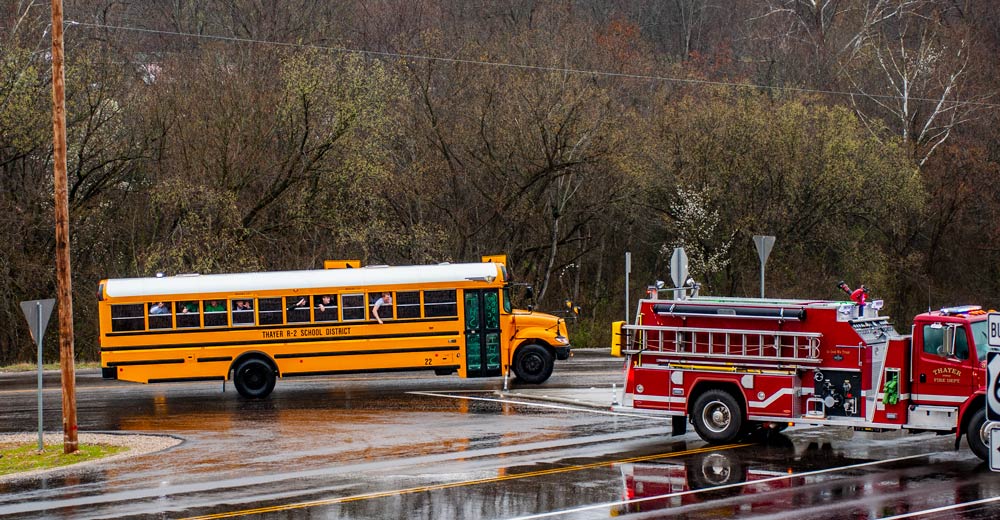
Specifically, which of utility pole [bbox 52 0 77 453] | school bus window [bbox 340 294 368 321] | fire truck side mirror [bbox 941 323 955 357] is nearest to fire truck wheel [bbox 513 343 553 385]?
school bus window [bbox 340 294 368 321]

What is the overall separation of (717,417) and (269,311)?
10.8 meters

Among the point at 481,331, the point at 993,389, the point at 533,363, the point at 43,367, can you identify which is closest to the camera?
the point at 993,389

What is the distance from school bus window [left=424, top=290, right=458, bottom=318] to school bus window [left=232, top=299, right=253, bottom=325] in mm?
3577

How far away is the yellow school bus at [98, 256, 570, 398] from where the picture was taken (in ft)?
85.3

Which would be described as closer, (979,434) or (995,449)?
(995,449)

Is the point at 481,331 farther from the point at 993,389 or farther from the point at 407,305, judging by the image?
the point at 993,389

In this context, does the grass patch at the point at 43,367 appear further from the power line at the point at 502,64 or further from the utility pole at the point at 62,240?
the utility pole at the point at 62,240

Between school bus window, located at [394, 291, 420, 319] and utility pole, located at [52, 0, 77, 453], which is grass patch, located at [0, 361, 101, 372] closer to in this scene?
school bus window, located at [394, 291, 420, 319]

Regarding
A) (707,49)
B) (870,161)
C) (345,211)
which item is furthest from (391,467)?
A: (707,49)

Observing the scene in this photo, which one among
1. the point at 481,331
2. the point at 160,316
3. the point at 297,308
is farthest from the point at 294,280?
the point at 481,331

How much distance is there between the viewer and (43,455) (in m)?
19.2

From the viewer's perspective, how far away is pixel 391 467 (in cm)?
1728

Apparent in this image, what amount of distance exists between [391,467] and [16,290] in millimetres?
27103

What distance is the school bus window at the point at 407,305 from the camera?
26312 mm
